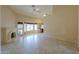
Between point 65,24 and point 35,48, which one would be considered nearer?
point 35,48

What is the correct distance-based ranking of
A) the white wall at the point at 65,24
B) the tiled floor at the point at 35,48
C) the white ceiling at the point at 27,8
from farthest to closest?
the white wall at the point at 65,24, the tiled floor at the point at 35,48, the white ceiling at the point at 27,8

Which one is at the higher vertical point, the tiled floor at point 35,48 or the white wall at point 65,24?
the white wall at point 65,24

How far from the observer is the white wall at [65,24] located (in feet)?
15.1

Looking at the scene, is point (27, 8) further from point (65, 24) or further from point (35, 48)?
point (65, 24)

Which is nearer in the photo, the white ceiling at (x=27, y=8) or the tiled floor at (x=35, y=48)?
the white ceiling at (x=27, y=8)

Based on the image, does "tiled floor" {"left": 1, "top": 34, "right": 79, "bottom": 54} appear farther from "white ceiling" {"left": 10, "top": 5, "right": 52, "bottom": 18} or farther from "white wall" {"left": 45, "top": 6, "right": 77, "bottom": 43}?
"white ceiling" {"left": 10, "top": 5, "right": 52, "bottom": 18}

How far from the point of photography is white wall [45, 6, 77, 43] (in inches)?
181

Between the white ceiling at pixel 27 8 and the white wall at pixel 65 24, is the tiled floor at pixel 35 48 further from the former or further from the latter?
the white ceiling at pixel 27 8

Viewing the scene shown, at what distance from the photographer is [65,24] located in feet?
17.3

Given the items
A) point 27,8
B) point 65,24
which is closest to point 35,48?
point 27,8

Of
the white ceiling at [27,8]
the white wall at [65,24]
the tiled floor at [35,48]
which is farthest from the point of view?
the white wall at [65,24]

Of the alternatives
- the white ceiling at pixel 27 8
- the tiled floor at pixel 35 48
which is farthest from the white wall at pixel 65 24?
the tiled floor at pixel 35 48

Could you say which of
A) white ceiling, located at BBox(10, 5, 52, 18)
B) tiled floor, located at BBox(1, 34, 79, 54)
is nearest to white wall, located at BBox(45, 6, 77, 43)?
white ceiling, located at BBox(10, 5, 52, 18)
